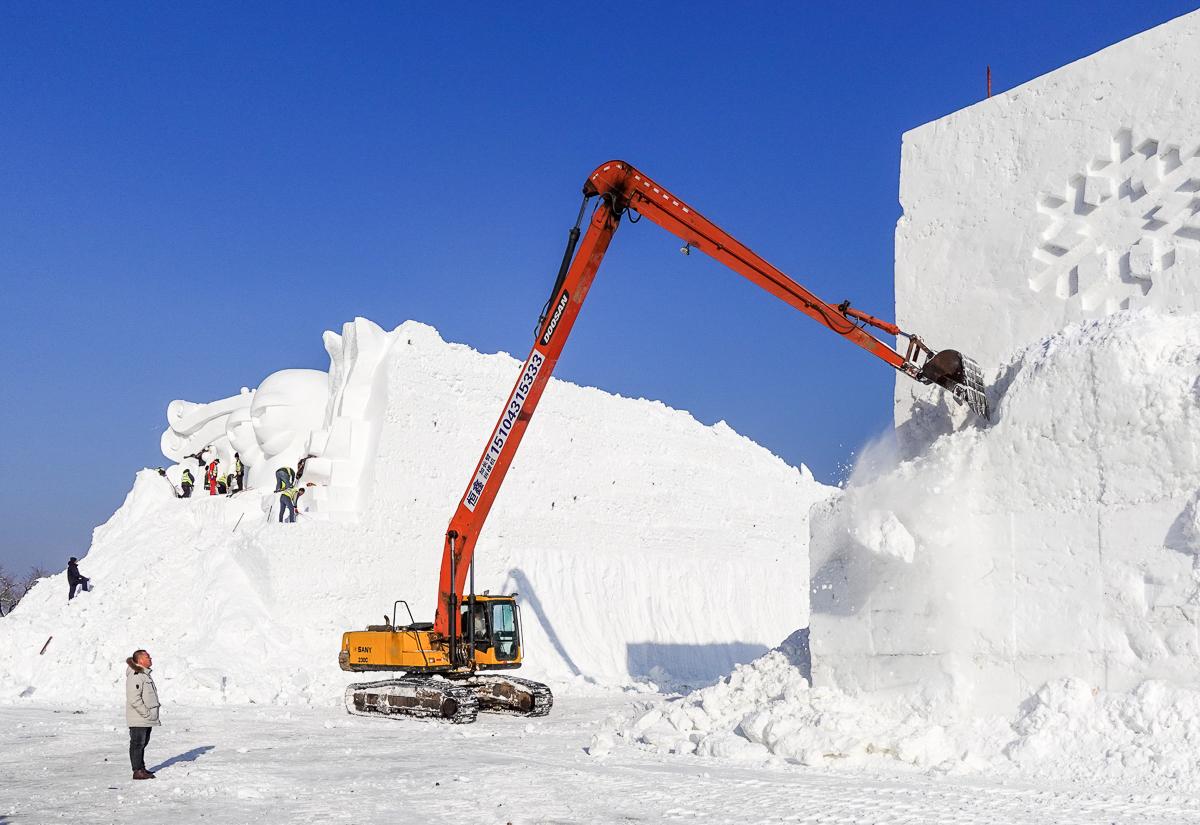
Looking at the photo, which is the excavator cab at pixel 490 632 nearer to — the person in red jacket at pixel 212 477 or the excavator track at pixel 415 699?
the excavator track at pixel 415 699

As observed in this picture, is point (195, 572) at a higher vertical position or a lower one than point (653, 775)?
higher

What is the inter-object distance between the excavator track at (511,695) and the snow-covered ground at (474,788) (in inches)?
77.8

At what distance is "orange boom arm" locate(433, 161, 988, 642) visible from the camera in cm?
1100

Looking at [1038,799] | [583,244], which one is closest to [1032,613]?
[1038,799]

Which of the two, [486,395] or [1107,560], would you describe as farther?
[486,395]

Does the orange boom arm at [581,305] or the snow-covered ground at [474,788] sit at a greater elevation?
the orange boom arm at [581,305]

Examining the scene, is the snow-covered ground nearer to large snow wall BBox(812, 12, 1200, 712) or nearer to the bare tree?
large snow wall BBox(812, 12, 1200, 712)

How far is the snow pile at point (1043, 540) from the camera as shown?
8938 mm

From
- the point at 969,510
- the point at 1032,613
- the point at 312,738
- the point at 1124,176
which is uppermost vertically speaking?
the point at 1124,176

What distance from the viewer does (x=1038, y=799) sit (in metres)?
7.76

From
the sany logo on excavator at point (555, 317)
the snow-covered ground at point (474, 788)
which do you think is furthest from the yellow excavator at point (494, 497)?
the snow-covered ground at point (474, 788)

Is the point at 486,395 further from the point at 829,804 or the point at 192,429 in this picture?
the point at 829,804

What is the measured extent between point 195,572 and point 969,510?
1497 cm

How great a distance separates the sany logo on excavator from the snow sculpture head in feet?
36.1
